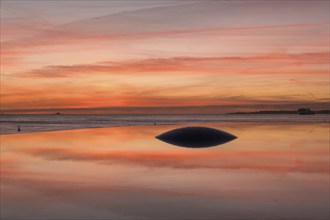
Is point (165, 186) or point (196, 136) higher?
point (196, 136)

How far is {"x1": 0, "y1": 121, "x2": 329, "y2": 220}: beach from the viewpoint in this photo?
13633 millimetres

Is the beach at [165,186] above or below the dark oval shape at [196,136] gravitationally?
below

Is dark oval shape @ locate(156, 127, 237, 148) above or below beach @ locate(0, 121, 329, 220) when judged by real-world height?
above

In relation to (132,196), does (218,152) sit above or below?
above

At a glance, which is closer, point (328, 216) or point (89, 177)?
point (328, 216)

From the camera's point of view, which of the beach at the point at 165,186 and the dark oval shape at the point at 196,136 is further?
the dark oval shape at the point at 196,136

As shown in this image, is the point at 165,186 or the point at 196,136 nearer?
the point at 165,186

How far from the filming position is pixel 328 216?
12891mm

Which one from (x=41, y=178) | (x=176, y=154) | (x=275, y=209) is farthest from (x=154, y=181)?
(x=176, y=154)

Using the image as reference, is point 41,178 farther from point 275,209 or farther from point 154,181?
point 275,209

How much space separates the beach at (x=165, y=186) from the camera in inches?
537

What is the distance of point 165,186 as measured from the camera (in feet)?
59.6

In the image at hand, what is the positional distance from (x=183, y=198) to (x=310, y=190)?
5.40m

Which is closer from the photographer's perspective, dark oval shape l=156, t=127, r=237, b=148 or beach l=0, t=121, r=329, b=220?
beach l=0, t=121, r=329, b=220
